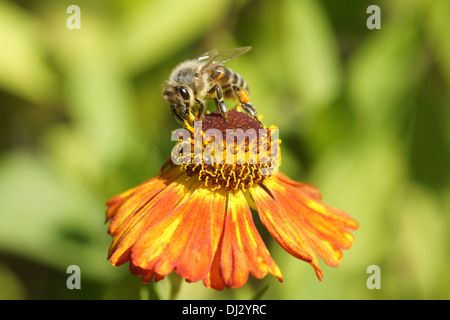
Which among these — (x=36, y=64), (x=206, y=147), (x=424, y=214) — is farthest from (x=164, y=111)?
(x=424, y=214)

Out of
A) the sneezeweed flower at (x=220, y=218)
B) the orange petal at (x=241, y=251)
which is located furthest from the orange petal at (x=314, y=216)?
the orange petal at (x=241, y=251)

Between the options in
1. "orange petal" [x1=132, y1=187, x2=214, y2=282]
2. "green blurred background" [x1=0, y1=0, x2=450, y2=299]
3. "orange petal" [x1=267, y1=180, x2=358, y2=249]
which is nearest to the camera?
"orange petal" [x1=132, y1=187, x2=214, y2=282]

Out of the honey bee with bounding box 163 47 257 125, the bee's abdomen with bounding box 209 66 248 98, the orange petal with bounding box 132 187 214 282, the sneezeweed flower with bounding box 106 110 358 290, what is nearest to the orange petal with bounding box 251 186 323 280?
the sneezeweed flower with bounding box 106 110 358 290

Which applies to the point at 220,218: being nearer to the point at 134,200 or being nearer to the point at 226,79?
the point at 134,200

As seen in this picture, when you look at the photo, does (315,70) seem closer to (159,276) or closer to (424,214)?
(424,214)

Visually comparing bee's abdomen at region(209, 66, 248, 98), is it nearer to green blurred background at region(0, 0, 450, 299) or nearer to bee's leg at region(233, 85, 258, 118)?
bee's leg at region(233, 85, 258, 118)
